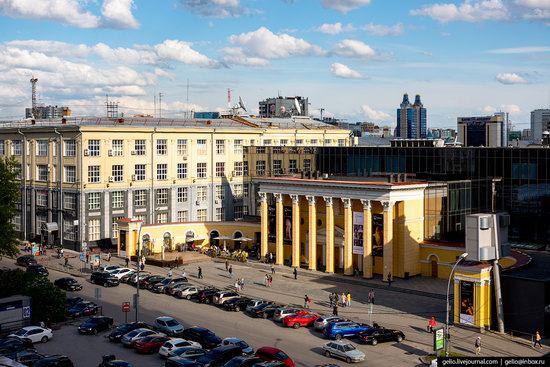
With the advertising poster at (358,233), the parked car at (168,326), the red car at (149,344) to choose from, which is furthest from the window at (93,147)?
the red car at (149,344)

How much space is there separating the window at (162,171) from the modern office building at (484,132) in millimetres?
54456

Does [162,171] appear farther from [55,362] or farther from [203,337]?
[55,362]

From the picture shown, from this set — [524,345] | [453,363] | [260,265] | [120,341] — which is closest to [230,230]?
[260,265]

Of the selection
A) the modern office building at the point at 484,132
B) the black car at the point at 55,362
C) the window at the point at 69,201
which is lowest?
the black car at the point at 55,362

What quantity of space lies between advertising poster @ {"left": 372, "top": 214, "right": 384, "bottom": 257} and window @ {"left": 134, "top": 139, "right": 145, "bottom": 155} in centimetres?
3752

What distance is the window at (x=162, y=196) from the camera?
96.1m

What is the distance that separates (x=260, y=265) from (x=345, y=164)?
71.3 feet

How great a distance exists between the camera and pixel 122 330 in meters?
50.0

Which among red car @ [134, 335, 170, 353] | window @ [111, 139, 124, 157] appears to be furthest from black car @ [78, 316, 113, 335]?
window @ [111, 139, 124, 157]

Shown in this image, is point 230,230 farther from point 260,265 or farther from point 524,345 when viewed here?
point 524,345

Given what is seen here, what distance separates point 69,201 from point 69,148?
22.1ft

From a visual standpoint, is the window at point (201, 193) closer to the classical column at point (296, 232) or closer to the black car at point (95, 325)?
the classical column at point (296, 232)

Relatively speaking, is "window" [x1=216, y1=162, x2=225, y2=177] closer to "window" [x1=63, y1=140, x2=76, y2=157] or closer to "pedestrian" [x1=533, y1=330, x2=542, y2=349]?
"window" [x1=63, y1=140, x2=76, y2=157]

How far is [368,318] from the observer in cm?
5631
